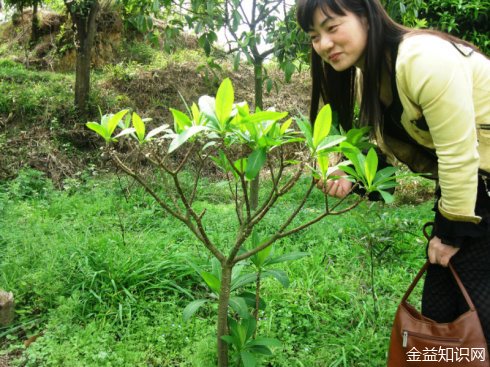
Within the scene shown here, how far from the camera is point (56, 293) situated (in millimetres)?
2293

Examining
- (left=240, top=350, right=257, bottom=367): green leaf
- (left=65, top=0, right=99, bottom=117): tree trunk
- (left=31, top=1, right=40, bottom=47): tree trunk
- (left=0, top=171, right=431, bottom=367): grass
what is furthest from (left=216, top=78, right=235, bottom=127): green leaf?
(left=31, top=1, right=40, bottom=47): tree trunk

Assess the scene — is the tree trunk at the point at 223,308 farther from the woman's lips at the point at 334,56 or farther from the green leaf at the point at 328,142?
the woman's lips at the point at 334,56

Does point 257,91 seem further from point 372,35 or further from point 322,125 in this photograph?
point 322,125

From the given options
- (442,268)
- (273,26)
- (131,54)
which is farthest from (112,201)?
(131,54)

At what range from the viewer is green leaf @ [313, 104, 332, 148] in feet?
3.41

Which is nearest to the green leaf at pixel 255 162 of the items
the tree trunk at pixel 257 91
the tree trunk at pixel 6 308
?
the tree trunk at pixel 6 308

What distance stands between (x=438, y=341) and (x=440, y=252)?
25 centimetres

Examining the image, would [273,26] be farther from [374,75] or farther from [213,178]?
[213,178]

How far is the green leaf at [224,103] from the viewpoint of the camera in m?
0.97

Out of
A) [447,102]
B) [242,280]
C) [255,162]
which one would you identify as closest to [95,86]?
[242,280]

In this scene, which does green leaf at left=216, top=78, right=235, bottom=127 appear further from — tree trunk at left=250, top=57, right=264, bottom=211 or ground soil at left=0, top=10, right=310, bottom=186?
ground soil at left=0, top=10, right=310, bottom=186

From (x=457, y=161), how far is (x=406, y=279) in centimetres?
160

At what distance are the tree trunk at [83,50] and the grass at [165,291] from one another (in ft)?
8.71

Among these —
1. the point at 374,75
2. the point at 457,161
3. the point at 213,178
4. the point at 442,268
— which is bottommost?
the point at 213,178
